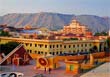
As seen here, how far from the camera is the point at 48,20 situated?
1174cm

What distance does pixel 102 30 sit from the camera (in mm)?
13328

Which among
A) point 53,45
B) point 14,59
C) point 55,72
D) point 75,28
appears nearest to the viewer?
point 55,72

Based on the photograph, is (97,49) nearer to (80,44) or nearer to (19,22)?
(80,44)

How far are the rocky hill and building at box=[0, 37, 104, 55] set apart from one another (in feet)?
5.16

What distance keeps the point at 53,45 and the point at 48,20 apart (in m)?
3.18

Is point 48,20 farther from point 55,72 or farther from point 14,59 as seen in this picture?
point 55,72

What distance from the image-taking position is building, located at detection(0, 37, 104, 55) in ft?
28.3

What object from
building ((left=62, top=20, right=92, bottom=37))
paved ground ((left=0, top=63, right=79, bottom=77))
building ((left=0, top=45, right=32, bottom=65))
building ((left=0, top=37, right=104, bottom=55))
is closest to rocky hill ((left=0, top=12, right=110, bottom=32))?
building ((left=62, top=20, right=92, bottom=37))

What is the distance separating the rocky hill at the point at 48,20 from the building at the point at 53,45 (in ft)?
5.16

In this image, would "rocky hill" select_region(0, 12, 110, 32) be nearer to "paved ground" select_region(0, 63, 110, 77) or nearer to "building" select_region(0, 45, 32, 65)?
"building" select_region(0, 45, 32, 65)

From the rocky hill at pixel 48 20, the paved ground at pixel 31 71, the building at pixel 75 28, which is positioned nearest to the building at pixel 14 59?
the paved ground at pixel 31 71

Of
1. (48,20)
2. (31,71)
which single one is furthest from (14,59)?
(48,20)

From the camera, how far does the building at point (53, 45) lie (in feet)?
28.3

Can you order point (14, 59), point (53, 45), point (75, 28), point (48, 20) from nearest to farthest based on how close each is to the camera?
point (14, 59) → point (53, 45) → point (48, 20) → point (75, 28)
